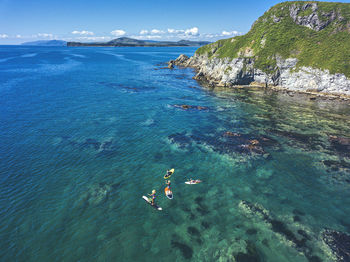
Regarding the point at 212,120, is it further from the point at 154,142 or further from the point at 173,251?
the point at 173,251

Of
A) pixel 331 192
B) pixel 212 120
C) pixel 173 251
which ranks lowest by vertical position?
pixel 173 251

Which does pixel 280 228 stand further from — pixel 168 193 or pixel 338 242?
pixel 168 193

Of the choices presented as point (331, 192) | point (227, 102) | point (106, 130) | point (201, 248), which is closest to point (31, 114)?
point (106, 130)

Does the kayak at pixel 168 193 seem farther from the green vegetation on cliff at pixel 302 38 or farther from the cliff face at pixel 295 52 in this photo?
the green vegetation on cliff at pixel 302 38

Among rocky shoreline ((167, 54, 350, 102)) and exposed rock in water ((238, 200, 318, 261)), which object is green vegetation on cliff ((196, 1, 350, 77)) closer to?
rocky shoreline ((167, 54, 350, 102))

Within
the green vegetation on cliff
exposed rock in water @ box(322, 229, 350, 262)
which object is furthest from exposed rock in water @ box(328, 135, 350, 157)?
the green vegetation on cliff

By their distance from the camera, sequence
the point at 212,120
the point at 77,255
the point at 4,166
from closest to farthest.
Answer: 1. the point at 77,255
2. the point at 4,166
3. the point at 212,120
